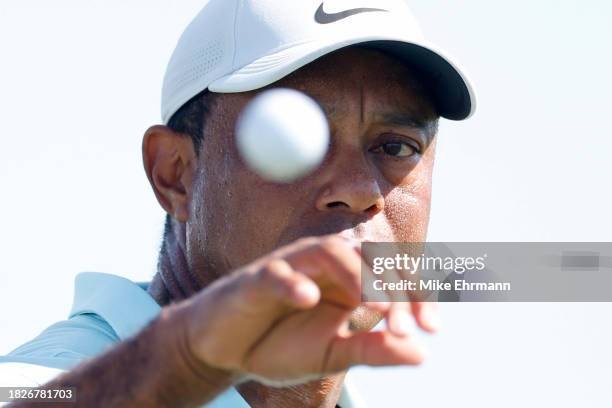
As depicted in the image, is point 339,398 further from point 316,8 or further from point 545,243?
point 316,8

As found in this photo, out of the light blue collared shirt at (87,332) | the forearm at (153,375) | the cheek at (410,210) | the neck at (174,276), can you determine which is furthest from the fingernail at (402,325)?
the neck at (174,276)

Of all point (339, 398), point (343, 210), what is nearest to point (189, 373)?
point (343, 210)

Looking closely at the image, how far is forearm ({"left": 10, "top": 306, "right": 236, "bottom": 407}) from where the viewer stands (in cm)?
303

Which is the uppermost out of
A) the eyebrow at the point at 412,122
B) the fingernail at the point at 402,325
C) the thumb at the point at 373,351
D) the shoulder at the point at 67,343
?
the eyebrow at the point at 412,122

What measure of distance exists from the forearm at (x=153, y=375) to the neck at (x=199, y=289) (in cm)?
211

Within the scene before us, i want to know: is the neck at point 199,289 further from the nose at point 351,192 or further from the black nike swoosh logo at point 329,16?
the black nike swoosh logo at point 329,16

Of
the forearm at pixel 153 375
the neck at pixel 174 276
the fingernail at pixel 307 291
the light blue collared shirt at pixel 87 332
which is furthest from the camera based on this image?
the neck at pixel 174 276

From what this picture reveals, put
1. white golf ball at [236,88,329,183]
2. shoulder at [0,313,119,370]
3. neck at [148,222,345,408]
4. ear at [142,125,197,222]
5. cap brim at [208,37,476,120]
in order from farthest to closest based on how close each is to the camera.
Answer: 1. ear at [142,125,197,222]
2. neck at [148,222,345,408]
3. cap brim at [208,37,476,120]
4. white golf ball at [236,88,329,183]
5. shoulder at [0,313,119,370]

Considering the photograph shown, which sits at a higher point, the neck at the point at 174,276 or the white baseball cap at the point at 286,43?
the white baseball cap at the point at 286,43

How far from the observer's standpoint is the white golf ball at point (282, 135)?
15.8 ft

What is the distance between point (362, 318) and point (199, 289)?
29.4 inches

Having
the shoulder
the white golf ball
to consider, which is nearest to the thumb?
the shoulder

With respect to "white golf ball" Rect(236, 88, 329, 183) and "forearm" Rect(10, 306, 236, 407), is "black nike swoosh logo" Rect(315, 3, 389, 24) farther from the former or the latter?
"forearm" Rect(10, 306, 236, 407)

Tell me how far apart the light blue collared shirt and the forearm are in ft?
3.63
